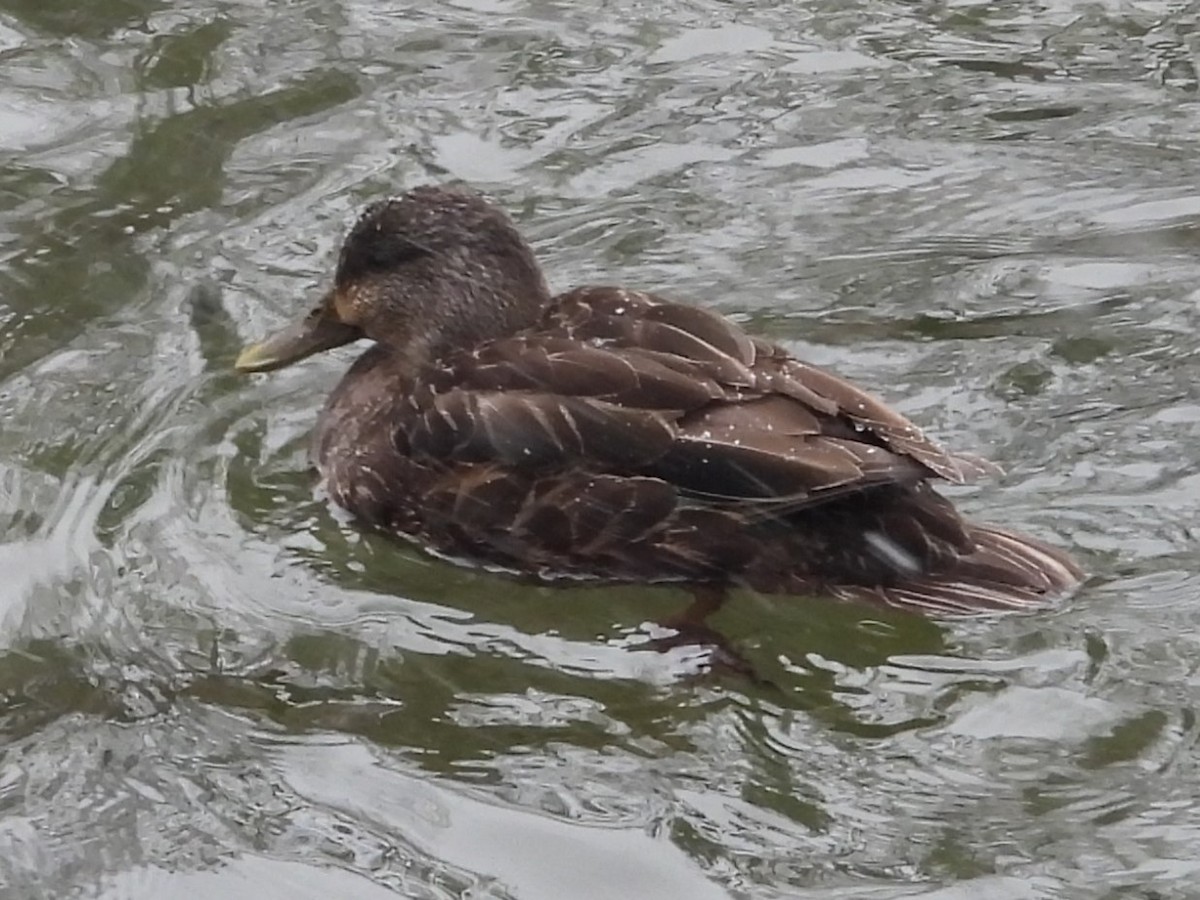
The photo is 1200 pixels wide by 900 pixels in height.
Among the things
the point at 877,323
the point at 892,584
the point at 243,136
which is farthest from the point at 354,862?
the point at 243,136

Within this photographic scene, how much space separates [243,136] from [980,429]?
307cm

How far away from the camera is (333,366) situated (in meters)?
7.47

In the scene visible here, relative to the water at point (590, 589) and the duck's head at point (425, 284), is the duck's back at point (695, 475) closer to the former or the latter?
the water at point (590, 589)

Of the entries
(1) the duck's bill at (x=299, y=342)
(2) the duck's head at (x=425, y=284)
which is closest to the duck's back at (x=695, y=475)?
(2) the duck's head at (x=425, y=284)

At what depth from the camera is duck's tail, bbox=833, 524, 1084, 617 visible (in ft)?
19.5

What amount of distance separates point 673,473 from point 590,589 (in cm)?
42

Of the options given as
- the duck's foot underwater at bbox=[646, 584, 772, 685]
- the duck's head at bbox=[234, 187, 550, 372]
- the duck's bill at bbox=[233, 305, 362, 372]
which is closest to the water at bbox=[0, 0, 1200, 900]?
the duck's foot underwater at bbox=[646, 584, 772, 685]

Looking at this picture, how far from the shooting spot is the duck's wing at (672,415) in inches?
233

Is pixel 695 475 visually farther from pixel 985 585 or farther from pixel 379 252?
pixel 379 252

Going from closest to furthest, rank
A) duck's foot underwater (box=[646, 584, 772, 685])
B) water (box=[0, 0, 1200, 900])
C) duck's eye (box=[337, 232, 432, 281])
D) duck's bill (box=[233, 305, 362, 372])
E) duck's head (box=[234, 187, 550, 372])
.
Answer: water (box=[0, 0, 1200, 900]) → duck's foot underwater (box=[646, 584, 772, 685]) → duck's head (box=[234, 187, 550, 372]) → duck's eye (box=[337, 232, 432, 281]) → duck's bill (box=[233, 305, 362, 372])

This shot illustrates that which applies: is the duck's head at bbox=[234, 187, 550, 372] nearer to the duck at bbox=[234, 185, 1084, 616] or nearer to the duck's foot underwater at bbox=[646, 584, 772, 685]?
the duck at bbox=[234, 185, 1084, 616]

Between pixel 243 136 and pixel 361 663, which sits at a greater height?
pixel 243 136

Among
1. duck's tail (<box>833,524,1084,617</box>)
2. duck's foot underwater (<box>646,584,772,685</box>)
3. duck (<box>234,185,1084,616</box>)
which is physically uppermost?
duck (<box>234,185,1084,616</box>)

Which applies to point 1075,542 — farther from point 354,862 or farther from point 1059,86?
point 1059,86
